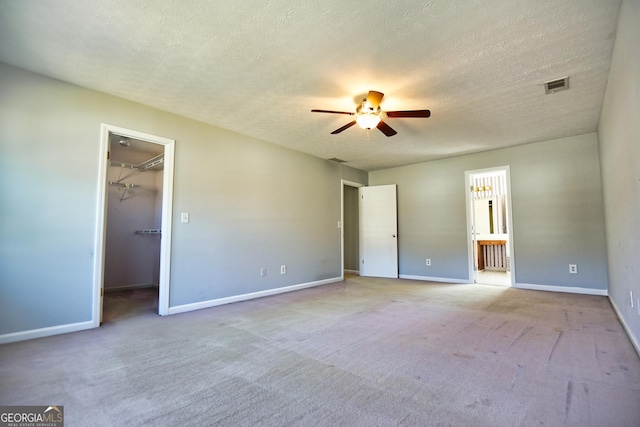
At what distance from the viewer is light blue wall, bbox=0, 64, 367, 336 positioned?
2619 millimetres

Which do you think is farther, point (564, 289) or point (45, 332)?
point (564, 289)

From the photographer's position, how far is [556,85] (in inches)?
116

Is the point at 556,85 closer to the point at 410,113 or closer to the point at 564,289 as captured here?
the point at 410,113

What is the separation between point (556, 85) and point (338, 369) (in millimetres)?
3399

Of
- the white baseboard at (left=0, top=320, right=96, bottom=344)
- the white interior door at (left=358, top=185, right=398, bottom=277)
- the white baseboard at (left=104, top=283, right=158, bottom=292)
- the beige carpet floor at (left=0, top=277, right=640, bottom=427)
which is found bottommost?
the white baseboard at (left=104, top=283, right=158, bottom=292)

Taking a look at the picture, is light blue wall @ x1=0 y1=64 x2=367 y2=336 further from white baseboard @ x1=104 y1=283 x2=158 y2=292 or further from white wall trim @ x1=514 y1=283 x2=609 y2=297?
white wall trim @ x1=514 y1=283 x2=609 y2=297

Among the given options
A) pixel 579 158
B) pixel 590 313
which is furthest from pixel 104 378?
pixel 579 158

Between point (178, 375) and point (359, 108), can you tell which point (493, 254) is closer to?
point (359, 108)

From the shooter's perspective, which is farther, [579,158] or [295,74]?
[579,158]

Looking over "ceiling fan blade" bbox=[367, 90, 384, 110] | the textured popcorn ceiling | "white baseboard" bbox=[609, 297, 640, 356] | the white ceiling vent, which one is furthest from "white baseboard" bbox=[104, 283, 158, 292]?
the white ceiling vent

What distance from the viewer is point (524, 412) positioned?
1502 mm

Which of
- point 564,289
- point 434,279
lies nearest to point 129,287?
point 434,279

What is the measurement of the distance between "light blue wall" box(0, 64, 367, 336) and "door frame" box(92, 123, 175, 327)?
0.05 m

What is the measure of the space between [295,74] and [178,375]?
8.54ft
